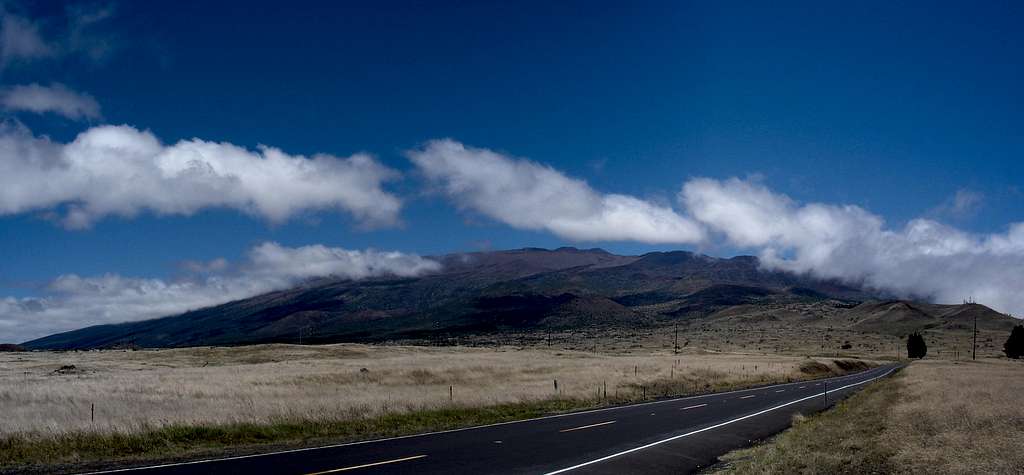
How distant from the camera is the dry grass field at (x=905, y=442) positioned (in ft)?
44.7

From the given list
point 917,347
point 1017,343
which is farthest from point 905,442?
point 917,347

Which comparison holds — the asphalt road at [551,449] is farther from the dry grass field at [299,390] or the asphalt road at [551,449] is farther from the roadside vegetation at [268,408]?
the dry grass field at [299,390]

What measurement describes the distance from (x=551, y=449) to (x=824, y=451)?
694 centimetres

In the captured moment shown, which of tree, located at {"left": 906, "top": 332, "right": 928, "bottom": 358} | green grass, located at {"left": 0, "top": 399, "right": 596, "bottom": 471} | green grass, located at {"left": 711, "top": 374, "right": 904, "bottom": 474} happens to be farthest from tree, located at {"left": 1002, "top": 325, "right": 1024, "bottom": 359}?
green grass, located at {"left": 0, "top": 399, "right": 596, "bottom": 471}

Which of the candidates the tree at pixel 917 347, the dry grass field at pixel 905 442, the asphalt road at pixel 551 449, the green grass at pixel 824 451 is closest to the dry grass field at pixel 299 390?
the asphalt road at pixel 551 449

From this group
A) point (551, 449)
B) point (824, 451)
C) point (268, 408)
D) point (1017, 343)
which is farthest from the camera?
point (1017, 343)

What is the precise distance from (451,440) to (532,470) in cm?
525

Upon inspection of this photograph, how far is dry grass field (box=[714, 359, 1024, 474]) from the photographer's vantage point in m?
13.6

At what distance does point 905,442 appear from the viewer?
1630 centimetres

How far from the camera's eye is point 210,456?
16359 millimetres


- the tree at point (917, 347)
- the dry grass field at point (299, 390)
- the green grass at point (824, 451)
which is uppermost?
the green grass at point (824, 451)

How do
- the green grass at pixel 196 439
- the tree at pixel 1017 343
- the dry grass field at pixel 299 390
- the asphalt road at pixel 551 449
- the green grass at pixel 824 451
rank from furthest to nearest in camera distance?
1. the tree at pixel 1017 343
2. the dry grass field at pixel 299 390
3. the green grass at pixel 196 439
4. the asphalt road at pixel 551 449
5. the green grass at pixel 824 451

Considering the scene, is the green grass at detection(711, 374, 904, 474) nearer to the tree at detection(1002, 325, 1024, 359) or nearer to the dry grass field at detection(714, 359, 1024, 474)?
the dry grass field at detection(714, 359, 1024, 474)

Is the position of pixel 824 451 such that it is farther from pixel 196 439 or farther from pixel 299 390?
pixel 299 390
